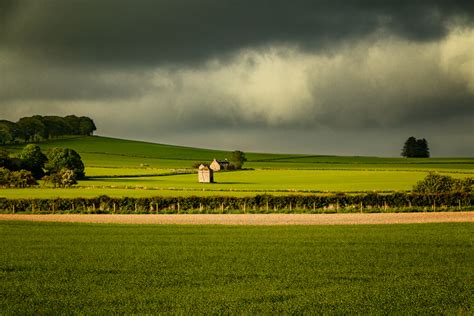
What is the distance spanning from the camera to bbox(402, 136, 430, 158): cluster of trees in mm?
188625

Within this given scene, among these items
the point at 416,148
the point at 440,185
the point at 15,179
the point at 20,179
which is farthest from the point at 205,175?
the point at 416,148

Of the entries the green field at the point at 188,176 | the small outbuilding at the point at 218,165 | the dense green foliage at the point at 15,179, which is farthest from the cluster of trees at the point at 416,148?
the dense green foliage at the point at 15,179

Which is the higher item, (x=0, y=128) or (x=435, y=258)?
(x=0, y=128)

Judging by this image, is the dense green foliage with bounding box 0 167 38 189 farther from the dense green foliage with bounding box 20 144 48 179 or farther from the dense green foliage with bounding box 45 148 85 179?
the dense green foliage with bounding box 20 144 48 179

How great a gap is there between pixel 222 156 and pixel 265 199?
120999 mm

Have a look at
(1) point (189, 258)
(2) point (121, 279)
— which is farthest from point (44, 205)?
(2) point (121, 279)

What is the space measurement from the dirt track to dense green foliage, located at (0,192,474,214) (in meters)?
3.57

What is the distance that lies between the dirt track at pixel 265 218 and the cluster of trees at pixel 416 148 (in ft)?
450

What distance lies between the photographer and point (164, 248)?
31.0 metres

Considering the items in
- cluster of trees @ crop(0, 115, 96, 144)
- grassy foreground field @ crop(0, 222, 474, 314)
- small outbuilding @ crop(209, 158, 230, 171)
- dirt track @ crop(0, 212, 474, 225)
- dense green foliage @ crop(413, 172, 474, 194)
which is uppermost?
cluster of trees @ crop(0, 115, 96, 144)

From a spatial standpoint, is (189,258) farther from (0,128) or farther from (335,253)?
(0,128)

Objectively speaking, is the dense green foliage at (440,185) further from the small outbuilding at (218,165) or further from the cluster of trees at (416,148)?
the cluster of trees at (416,148)

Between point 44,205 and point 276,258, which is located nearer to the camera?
point 276,258

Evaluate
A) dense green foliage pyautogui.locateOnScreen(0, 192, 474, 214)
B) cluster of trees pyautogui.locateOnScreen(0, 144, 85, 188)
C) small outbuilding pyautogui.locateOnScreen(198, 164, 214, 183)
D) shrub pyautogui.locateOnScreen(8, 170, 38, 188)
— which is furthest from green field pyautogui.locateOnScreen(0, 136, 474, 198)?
dense green foliage pyautogui.locateOnScreen(0, 192, 474, 214)
